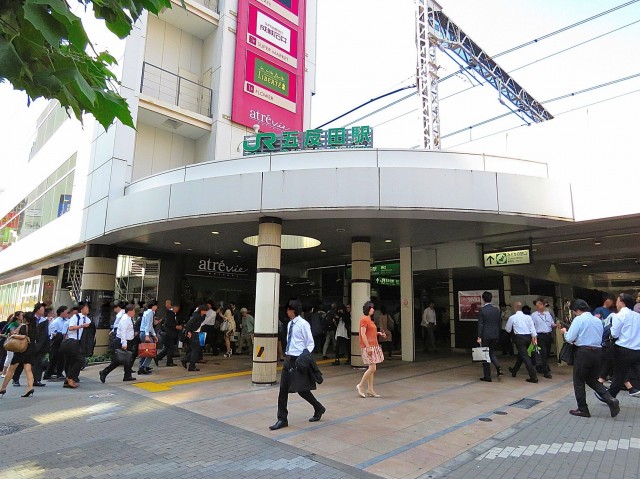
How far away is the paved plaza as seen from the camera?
452 centimetres

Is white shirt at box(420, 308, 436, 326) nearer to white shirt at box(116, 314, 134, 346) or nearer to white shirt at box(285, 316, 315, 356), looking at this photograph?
white shirt at box(116, 314, 134, 346)

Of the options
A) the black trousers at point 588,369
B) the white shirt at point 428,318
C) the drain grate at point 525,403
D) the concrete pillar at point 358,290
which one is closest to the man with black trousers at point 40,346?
the concrete pillar at point 358,290

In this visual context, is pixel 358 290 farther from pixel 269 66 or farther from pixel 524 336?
pixel 269 66

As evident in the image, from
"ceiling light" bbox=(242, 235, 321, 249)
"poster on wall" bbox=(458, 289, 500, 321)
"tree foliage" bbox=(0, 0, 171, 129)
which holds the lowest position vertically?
"poster on wall" bbox=(458, 289, 500, 321)

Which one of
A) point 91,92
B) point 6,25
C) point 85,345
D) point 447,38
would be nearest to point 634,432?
point 91,92

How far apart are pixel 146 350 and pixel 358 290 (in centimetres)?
549

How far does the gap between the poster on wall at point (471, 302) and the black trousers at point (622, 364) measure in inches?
367

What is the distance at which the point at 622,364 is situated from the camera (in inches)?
268

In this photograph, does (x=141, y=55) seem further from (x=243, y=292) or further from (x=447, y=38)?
(x=447, y=38)

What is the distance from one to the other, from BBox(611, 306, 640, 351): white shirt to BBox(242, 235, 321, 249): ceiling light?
26.9 ft

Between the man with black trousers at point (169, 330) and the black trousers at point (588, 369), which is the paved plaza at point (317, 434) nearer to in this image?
the black trousers at point (588, 369)

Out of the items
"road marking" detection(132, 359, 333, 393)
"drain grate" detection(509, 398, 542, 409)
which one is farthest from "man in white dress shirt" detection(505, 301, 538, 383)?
"road marking" detection(132, 359, 333, 393)

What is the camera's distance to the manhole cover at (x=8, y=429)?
5.77 metres

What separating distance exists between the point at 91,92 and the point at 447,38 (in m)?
21.1
